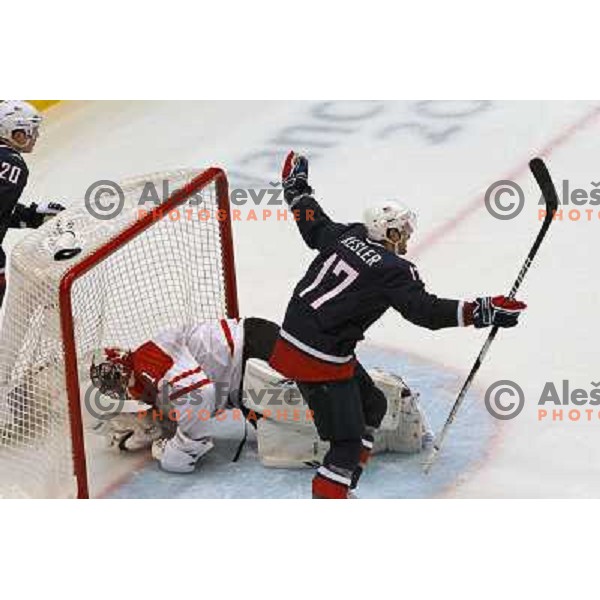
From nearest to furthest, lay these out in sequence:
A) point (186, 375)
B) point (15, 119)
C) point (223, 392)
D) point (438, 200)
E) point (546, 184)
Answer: point (546, 184) < point (186, 375) < point (223, 392) < point (15, 119) < point (438, 200)

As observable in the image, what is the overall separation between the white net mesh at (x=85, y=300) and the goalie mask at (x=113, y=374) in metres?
0.06

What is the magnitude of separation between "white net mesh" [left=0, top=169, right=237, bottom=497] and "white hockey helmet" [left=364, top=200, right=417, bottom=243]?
0.66 metres

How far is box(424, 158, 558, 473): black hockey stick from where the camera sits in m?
5.13

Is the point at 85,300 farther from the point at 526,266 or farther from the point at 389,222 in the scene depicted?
the point at 526,266

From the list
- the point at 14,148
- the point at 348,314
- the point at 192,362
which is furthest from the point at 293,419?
the point at 14,148

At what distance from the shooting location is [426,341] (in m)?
6.07

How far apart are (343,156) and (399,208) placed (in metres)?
2.25

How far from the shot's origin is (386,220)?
199 inches

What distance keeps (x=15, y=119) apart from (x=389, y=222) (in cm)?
122

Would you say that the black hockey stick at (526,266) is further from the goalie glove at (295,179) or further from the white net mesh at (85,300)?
the white net mesh at (85,300)

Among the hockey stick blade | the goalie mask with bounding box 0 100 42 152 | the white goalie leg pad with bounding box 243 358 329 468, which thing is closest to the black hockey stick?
the hockey stick blade

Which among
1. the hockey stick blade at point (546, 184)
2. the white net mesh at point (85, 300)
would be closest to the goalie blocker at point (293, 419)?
the white net mesh at point (85, 300)

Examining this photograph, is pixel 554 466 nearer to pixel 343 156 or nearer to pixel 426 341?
pixel 426 341

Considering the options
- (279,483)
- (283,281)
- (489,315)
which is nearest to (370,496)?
(279,483)
